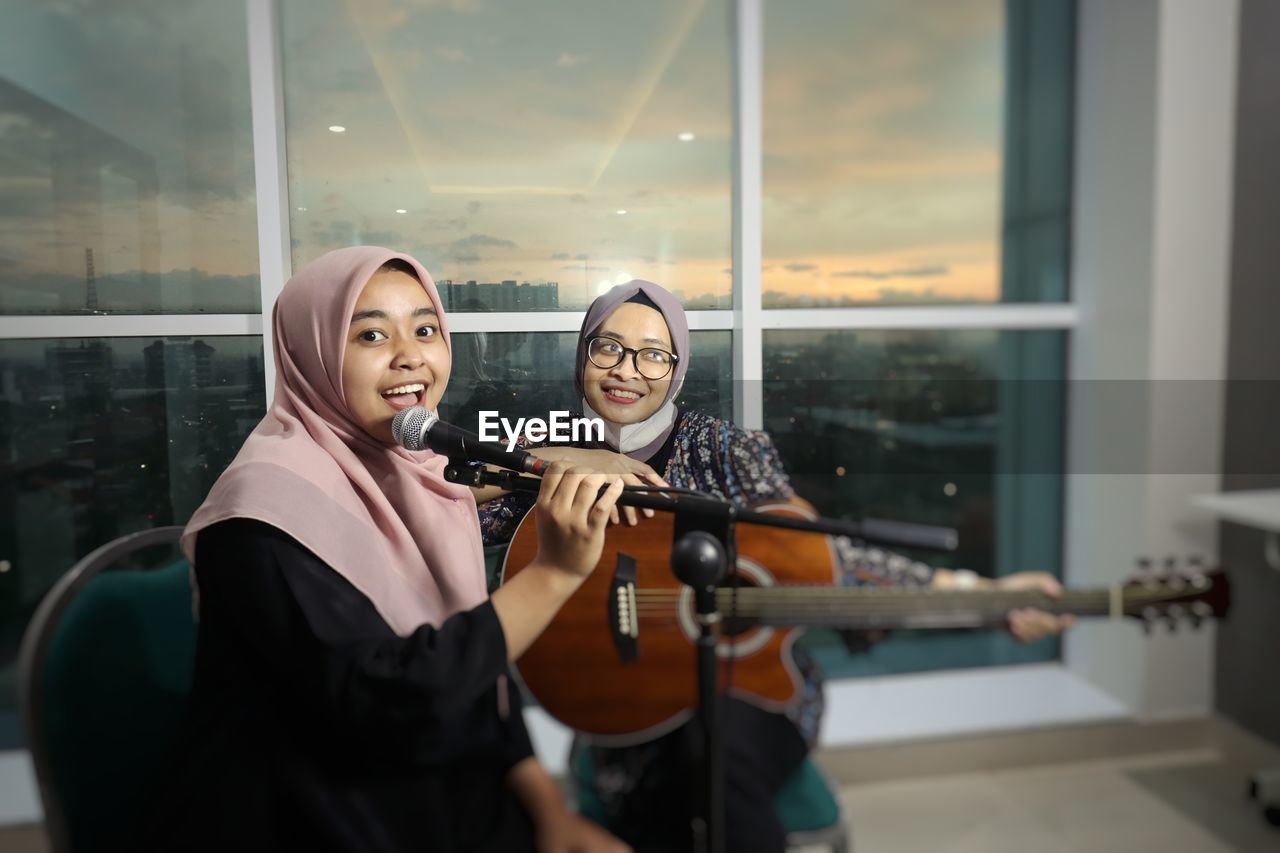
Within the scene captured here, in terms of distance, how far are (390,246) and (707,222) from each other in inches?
16.4

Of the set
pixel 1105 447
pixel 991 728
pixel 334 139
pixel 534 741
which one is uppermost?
pixel 334 139

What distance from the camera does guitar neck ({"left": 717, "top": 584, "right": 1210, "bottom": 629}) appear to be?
0.92 m

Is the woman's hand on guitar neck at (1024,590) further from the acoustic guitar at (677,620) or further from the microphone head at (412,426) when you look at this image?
the microphone head at (412,426)

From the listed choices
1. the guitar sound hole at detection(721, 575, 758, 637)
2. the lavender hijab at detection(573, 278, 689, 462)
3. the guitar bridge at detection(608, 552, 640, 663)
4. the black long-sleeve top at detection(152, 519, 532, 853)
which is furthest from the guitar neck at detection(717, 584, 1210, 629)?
the black long-sleeve top at detection(152, 519, 532, 853)

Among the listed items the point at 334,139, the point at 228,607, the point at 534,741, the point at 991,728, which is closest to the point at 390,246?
the point at 334,139

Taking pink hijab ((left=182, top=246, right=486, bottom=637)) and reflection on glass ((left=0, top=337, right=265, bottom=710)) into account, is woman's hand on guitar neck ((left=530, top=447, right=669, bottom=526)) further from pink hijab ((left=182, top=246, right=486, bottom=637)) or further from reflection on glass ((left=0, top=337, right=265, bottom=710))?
reflection on glass ((left=0, top=337, right=265, bottom=710))

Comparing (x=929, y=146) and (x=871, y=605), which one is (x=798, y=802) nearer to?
(x=871, y=605)

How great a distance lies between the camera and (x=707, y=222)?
3.13ft

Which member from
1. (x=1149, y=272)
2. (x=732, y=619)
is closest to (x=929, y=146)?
(x=1149, y=272)

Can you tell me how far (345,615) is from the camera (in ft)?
2.57

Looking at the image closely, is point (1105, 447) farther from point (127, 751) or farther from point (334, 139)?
point (127, 751)

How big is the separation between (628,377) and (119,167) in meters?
0.69

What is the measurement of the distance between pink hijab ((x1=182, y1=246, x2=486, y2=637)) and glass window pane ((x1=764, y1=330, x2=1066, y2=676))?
49 centimetres

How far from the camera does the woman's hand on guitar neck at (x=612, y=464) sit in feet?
2.95
